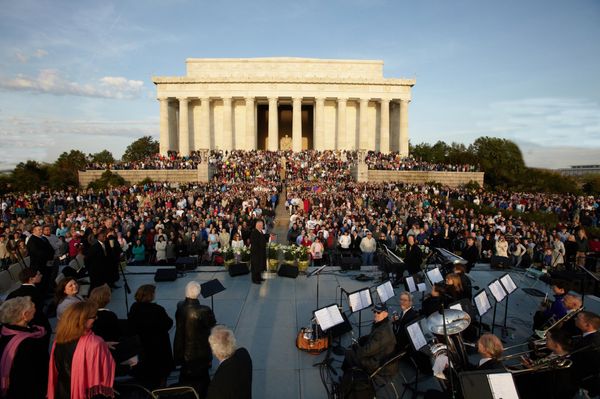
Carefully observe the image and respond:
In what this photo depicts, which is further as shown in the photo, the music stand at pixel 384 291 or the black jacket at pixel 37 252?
the black jacket at pixel 37 252

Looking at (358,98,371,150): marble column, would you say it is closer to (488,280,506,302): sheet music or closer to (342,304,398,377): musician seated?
(488,280,506,302): sheet music

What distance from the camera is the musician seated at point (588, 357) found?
4543 mm

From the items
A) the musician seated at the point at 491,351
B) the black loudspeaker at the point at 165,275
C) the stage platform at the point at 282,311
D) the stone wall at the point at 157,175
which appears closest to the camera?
the musician seated at the point at 491,351

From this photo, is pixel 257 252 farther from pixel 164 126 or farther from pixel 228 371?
pixel 164 126

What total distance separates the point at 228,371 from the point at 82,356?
5.09ft

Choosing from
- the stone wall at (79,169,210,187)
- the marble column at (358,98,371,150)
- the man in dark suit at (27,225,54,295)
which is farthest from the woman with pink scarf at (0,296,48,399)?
the marble column at (358,98,371,150)

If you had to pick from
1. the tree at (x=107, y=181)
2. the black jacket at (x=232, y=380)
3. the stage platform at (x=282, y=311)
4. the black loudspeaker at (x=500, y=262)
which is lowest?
the stage platform at (x=282, y=311)

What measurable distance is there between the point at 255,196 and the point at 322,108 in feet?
105

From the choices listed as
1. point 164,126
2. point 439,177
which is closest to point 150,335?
point 439,177

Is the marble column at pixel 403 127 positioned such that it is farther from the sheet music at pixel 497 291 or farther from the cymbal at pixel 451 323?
the cymbal at pixel 451 323

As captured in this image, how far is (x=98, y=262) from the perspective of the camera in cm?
835

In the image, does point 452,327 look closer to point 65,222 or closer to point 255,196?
point 65,222

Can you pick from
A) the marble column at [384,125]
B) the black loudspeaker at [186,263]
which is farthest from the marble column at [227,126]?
the black loudspeaker at [186,263]

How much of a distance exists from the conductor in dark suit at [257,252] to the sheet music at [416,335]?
5.74 metres
